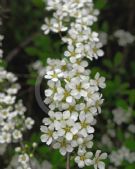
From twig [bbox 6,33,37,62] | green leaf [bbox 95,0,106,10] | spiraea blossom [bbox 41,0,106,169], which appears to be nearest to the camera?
spiraea blossom [bbox 41,0,106,169]

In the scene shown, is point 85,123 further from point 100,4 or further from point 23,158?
point 100,4

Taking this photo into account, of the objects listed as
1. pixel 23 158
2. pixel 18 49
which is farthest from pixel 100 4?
pixel 23 158

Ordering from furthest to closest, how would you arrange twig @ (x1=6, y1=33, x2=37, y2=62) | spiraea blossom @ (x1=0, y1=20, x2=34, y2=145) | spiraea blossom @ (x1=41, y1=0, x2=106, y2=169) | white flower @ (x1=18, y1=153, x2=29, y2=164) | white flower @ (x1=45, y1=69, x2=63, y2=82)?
twig @ (x1=6, y1=33, x2=37, y2=62) → spiraea blossom @ (x1=0, y1=20, x2=34, y2=145) → white flower @ (x1=18, y1=153, x2=29, y2=164) → white flower @ (x1=45, y1=69, x2=63, y2=82) → spiraea blossom @ (x1=41, y1=0, x2=106, y2=169)

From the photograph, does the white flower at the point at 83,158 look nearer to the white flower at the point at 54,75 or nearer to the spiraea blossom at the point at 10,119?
the white flower at the point at 54,75

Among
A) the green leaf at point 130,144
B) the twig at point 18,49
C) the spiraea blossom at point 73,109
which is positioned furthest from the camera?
the twig at point 18,49

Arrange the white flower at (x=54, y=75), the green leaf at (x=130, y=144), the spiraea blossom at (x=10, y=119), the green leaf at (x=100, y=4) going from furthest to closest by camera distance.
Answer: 1. the green leaf at (x=100, y=4)
2. the green leaf at (x=130, y=144)
3. the spiraea blossom at (x=10, y=119)
4. the white flower at (x=54, y=75)

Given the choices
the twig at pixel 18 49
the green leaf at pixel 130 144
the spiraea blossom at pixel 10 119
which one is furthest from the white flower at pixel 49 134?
the twig at pixel 18 49

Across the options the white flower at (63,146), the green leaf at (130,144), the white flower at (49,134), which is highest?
the green leaf at (130,144)

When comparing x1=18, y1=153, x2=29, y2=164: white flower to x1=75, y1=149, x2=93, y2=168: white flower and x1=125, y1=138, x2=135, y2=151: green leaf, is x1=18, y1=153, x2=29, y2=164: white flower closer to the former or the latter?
x1=75, y1=149, x2=93, y2=168: white flower

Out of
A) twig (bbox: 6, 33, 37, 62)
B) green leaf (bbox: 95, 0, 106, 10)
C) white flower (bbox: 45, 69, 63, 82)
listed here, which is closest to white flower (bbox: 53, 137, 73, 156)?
white flower (bbox: 45, 69, 63, 82)

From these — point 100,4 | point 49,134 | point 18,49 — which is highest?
point 100,4

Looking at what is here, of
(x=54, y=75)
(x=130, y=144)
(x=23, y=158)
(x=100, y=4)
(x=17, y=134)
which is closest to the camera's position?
(x=54, y=75)
